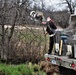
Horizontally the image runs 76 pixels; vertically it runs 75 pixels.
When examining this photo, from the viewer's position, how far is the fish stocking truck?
7616mm

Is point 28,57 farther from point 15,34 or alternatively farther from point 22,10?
point 22,10

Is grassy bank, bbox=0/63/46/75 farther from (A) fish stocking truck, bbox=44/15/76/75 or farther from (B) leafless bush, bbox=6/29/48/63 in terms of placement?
(B) leafless bush, bbox=6/29/48/63

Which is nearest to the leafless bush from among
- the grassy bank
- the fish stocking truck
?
the grassy bank

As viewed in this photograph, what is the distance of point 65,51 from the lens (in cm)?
823

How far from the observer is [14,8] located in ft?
33.1

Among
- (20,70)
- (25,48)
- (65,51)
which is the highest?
(65,51)

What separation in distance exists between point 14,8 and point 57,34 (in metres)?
2.22

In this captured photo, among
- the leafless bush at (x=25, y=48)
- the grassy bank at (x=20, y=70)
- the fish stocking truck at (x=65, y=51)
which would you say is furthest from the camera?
the leafless bush at (x=25, y=48)

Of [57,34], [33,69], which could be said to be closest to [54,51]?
[57,34]

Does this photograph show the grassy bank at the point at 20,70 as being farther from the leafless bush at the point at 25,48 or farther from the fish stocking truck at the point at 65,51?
the leafless bush at the point at 25,48

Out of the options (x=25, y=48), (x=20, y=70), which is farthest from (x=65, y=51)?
(x=25, y=48)

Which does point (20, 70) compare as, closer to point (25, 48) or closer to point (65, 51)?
point (65, 51)

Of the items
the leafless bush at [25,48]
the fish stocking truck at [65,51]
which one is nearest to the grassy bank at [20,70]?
the fish stocking truck at [65,51]

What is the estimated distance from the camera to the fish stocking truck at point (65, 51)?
7616 mm
